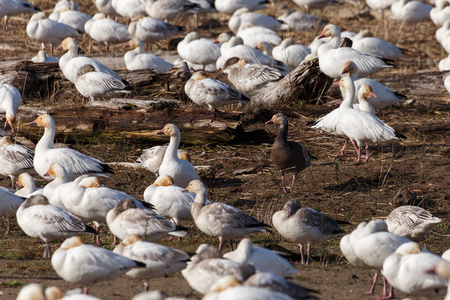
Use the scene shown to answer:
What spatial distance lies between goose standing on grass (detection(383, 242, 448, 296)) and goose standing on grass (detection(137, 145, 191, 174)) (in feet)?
14.1

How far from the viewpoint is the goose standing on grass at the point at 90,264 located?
510 centimetres

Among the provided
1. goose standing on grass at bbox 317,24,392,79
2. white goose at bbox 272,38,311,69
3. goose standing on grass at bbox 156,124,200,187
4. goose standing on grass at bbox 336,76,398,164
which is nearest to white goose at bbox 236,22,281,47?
white goose at bbox 272,38,311,69

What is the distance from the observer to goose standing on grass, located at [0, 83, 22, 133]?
33.1 ft

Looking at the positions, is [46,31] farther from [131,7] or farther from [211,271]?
[211,271]

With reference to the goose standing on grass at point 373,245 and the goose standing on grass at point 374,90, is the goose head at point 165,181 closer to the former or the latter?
the goose standing on grass at point 373,245

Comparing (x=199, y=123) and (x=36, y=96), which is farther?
(x=36, y=96)

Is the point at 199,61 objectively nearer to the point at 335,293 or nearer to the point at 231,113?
the point at 231,113

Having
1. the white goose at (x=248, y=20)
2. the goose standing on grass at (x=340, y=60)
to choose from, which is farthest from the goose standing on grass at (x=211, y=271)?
the white goose at (x=248, y=20)

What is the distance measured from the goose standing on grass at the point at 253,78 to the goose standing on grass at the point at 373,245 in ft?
21.1

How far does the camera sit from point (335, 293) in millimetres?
5711

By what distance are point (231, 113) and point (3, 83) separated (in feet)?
14.2

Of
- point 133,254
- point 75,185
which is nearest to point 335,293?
point 133,254

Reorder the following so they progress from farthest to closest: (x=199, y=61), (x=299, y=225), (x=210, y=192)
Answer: (x=199, y=61) → (x=210, y=192) → (x=299, y=225)

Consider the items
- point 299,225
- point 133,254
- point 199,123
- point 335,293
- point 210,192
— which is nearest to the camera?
point 133,254
